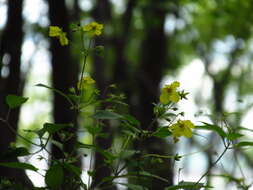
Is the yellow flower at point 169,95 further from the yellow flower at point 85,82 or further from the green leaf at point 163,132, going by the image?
the yellow flower at point 85,82

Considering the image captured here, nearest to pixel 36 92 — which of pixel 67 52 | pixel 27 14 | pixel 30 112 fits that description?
pixel 30 112

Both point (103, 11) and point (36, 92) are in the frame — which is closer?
point (103, 11)

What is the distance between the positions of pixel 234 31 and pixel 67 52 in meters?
3.86

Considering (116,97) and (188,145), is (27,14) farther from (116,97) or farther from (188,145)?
(188,145)

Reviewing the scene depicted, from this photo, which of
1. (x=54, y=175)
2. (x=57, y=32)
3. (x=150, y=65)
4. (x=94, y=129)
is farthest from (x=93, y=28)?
(x=150, y=65)

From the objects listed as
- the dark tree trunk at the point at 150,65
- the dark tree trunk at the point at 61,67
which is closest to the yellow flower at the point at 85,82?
the dark tree trunk at the point at 61,67

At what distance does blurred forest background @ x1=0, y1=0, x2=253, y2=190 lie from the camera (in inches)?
82.3

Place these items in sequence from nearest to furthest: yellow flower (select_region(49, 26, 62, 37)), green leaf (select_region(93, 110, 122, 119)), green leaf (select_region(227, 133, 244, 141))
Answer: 1. green leaf (select_region(93, 110, 122, 119))
2. green leaf (select_region(227, 133, 244, 141))
3. yellow flower (select_region(49, 26, 62, 37))

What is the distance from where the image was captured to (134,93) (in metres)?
7.36

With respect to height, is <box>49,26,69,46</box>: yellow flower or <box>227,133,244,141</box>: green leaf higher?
<box>49,26,69,46</box>: yellow flower

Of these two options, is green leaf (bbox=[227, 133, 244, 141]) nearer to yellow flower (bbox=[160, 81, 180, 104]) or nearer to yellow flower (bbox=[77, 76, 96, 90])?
yellow flower (bbox=[160, 81, 180, 104])

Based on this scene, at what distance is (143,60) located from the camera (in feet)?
23.8

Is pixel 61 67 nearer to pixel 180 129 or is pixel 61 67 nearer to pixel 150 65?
pixel 180 129

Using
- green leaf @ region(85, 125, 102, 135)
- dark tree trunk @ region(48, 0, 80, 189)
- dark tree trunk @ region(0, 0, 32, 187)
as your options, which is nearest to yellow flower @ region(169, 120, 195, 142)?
green leaf @ region(85, 125, 102, 135)
